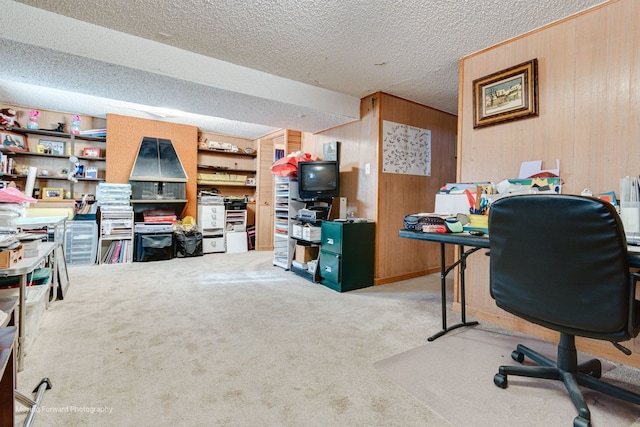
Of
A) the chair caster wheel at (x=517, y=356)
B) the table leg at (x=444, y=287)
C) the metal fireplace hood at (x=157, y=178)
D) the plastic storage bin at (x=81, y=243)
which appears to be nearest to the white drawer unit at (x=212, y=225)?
the metal fireplace hood at (x=157, y=178)

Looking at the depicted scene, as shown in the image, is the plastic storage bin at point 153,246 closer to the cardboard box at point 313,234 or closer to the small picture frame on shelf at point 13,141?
the small picture frame on shelf at point 13,141

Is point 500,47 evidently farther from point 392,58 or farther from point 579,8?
point 392,58

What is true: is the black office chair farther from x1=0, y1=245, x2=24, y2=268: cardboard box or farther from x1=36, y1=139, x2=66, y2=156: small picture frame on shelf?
x1=36, y1=139, x2=66, y2=156: small picture frame on shelf

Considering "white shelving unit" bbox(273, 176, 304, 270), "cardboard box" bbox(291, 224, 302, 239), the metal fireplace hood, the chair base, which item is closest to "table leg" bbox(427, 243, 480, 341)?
the chair base

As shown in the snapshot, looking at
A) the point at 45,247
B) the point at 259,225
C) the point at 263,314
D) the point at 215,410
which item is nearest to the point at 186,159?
the point at 259,225

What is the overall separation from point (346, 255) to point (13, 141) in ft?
17.5

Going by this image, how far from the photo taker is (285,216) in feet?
14.4

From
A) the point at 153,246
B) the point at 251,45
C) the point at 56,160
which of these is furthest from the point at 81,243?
the point at 251,45

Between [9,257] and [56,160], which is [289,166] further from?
[56,160]

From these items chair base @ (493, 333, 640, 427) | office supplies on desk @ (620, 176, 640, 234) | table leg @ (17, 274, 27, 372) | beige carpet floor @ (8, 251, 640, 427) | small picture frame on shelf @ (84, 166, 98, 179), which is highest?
small picture frame on shelf @ (84, 166, 98, 179)

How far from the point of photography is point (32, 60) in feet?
7.69

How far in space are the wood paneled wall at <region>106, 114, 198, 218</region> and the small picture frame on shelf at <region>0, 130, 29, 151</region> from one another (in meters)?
1.13

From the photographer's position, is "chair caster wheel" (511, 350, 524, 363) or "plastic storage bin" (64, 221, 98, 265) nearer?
"chair caster wheel" (511, 350, 524, 363)

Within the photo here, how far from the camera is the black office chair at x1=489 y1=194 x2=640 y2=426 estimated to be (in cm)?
117
